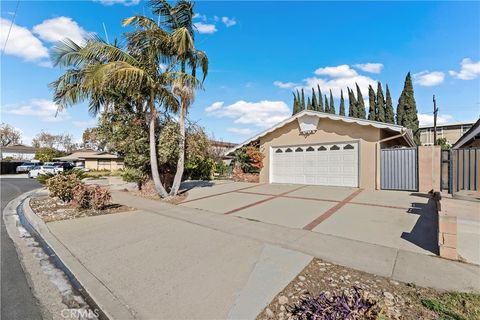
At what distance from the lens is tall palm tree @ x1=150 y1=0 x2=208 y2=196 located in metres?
9.46

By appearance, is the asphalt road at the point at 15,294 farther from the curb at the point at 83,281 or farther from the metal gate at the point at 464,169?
the metal gate at the point at 464,169

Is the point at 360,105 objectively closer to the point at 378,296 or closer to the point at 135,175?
the point at 135,175

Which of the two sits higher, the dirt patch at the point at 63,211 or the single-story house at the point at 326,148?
the single-story house at the point at 326,148

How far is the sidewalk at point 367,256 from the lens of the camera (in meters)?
3.41

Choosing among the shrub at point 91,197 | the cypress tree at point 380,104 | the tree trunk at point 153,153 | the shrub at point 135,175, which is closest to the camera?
the shrub at point 91,197

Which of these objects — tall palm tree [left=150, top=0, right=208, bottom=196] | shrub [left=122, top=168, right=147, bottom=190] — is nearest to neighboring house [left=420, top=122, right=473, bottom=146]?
tall palm tree [left=150, top=0, right=208, bottom=196]

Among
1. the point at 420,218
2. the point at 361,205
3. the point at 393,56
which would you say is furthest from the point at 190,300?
the point at 393,56

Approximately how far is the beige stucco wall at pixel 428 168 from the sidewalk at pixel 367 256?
26.8 feet

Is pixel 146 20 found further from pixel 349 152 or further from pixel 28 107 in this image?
pixel 28 107

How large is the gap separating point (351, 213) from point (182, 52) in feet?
27.4

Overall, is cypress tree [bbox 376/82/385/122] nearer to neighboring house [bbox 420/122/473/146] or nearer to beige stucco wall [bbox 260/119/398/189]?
neighboring house [bbox 420/122/473/146]

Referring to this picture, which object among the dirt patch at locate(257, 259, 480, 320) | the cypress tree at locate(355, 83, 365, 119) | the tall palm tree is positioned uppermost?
the cypress tree at locate(355, 83, 365, 119)

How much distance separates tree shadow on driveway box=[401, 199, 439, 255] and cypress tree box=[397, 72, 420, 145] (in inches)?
883

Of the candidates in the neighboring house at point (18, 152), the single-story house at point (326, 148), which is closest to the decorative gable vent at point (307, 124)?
the single-story house at point (326, 148)
